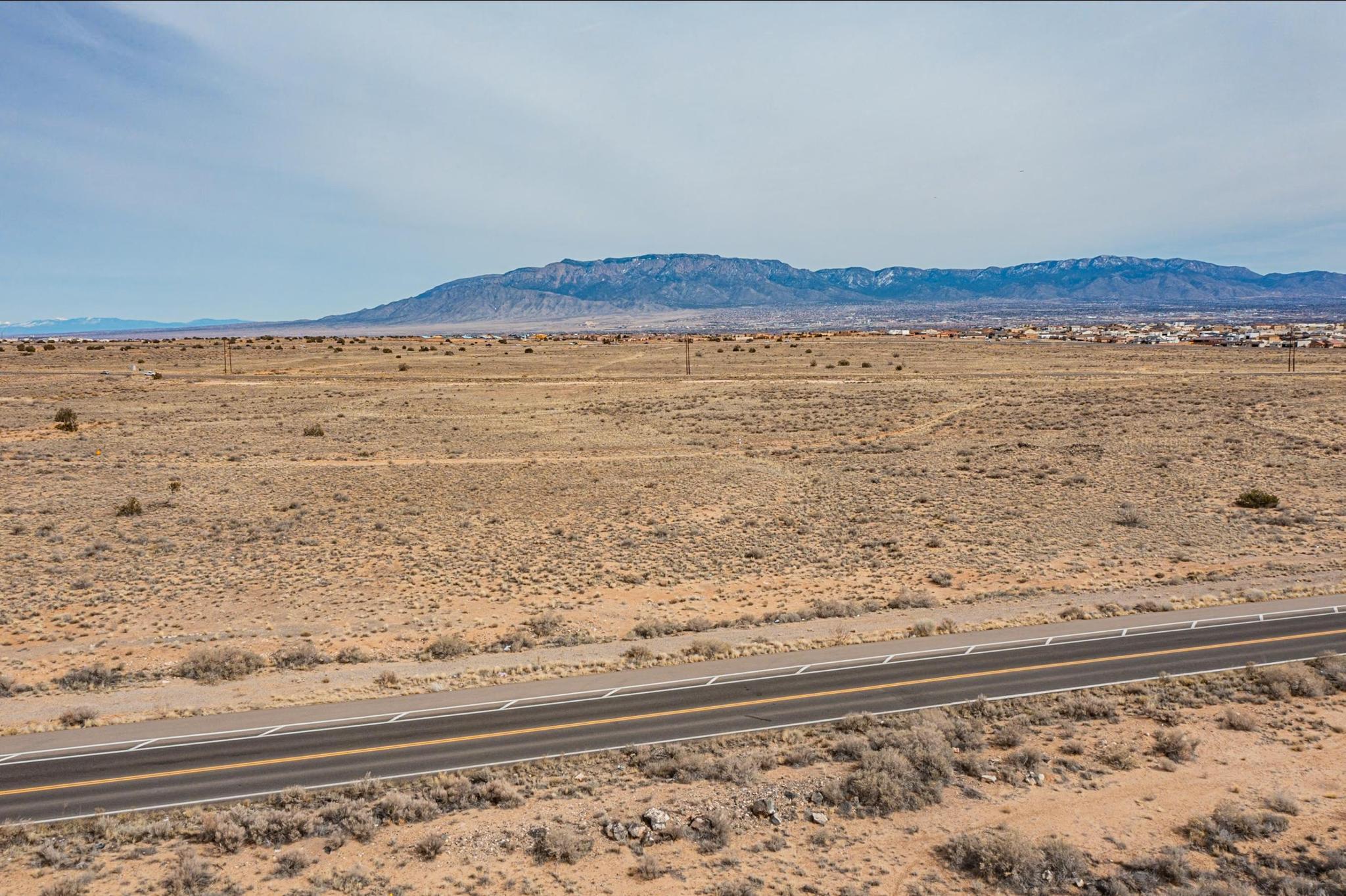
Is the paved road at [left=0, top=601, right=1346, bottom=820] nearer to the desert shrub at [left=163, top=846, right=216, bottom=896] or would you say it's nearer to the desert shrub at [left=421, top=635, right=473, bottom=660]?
the desert shrub at [left=163, top=846, right=216, bottom=896]

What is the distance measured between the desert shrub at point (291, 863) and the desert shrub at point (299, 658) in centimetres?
1065

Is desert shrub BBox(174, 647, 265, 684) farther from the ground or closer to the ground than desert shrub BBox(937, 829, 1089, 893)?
farther from the ground

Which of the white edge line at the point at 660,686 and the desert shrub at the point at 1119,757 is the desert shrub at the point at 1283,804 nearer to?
the desert shrub at the point at 1119,757

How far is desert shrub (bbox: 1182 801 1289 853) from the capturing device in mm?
15352

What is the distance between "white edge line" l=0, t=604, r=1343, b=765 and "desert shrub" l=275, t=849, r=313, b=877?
5.62 meters

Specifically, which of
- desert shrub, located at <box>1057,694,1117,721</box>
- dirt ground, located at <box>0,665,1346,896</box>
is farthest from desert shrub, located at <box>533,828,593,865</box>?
desert shrub, located at <box>1057,694,1117,721</box>

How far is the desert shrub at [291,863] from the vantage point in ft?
47.7

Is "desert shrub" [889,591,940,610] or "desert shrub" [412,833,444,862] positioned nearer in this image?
"desert shrub" [412,833,444,862]

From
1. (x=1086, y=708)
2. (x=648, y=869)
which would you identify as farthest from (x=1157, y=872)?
(x=648, y=869)

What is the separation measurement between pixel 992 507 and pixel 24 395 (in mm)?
95752

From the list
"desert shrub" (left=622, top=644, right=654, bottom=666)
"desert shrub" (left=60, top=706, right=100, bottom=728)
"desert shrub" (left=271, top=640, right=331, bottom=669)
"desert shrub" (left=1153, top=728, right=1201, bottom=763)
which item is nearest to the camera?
"desert shrub" (left=1153, top=728, right=1201, bottom=763)

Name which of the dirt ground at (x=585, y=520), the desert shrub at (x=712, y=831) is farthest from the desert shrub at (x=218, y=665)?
the desert shrub at (x=712, y=831)

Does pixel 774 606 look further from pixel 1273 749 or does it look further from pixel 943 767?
pixel 1273 749

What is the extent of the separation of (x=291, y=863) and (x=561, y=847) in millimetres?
5131
